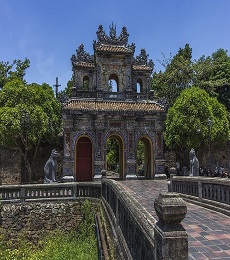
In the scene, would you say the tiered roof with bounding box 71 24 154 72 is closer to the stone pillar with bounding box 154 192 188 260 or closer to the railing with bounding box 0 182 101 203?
the railing with bounding box 0 182 101 203

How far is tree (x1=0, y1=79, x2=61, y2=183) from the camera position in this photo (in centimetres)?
2045

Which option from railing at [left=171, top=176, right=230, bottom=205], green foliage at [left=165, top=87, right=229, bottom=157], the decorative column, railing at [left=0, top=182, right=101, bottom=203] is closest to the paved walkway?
railing at [left=171, top=176, right=230, bottom=205]

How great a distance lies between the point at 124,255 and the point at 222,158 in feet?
78.9

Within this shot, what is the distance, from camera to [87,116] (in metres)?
21.0

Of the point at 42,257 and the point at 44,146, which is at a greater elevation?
the point at 44,146

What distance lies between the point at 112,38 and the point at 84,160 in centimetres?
1082

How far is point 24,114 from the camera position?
763 inches

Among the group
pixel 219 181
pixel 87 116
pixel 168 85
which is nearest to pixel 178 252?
pixel 219 181

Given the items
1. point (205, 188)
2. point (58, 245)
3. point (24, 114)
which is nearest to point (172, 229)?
point (205, 188)

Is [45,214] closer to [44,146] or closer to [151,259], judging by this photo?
[151,259]

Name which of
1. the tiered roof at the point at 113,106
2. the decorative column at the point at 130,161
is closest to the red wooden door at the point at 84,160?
the tiered roof at the point at 113,106

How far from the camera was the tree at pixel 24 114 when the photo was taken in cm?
2045

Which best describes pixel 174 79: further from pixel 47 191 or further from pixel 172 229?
pixel 172 229

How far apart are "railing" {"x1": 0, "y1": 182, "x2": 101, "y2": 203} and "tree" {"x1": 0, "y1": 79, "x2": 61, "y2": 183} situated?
24.5 ft
